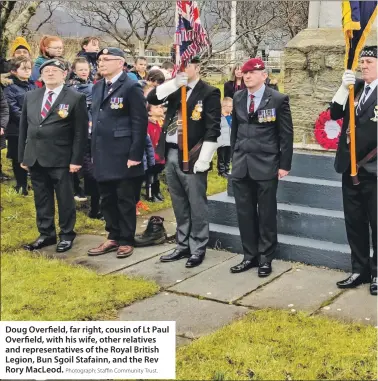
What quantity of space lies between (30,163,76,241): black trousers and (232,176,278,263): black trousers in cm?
149

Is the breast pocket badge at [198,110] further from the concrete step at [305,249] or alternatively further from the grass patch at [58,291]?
the grass patch at [58,291]

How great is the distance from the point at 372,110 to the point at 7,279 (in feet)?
9.75

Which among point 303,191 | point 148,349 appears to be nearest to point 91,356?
point 148,349

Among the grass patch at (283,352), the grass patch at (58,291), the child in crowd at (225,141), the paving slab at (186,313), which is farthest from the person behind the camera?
→ the child in crowd at (225,141)

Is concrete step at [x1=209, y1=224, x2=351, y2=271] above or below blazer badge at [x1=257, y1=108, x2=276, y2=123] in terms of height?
below

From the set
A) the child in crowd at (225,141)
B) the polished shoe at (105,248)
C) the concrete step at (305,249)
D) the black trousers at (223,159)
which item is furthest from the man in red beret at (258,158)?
the black trousers at (223,159)

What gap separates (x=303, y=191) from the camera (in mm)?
5855

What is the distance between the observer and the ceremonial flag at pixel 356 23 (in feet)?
14.1

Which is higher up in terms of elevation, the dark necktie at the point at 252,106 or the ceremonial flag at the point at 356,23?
the ceremonial flag at the point at 356,23

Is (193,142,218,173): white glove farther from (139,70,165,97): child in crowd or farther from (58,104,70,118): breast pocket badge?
(139,70,165,97): child in crowd

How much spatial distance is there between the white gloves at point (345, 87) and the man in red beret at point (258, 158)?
533mm

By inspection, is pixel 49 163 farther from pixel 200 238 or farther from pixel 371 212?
pixel 371 212

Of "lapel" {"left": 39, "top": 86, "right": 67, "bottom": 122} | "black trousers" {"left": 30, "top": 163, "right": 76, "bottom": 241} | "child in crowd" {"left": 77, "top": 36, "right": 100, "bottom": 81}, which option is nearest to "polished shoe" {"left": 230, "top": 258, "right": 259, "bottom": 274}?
"black trousers" {"left": 30, "top": 163, "right": 76, "bottom": 241}

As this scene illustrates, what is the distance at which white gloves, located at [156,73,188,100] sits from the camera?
5.18 meters
